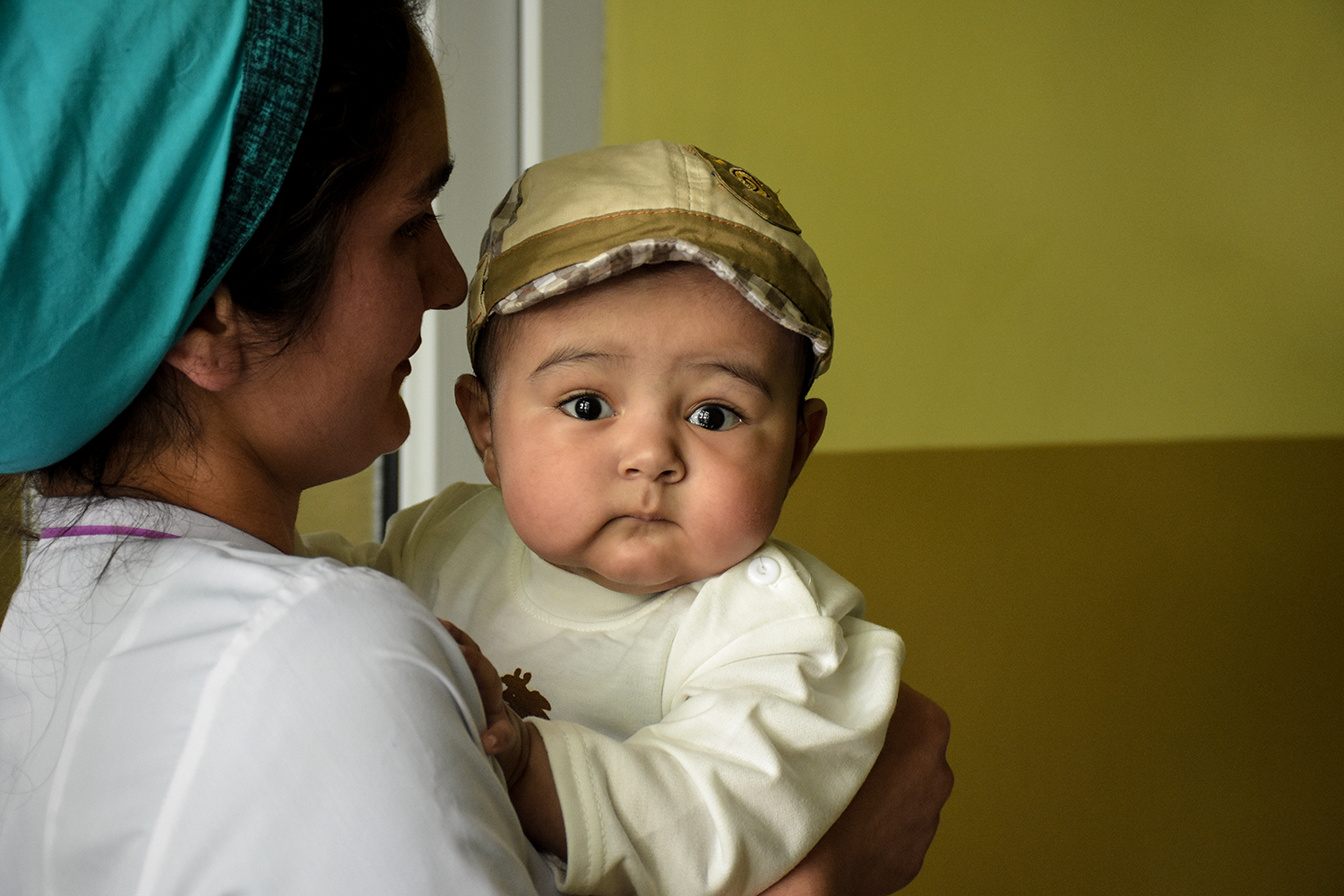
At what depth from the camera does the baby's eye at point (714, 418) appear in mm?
1053

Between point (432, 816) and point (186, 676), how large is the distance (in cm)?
18

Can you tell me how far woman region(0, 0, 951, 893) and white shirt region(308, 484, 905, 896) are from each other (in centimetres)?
9

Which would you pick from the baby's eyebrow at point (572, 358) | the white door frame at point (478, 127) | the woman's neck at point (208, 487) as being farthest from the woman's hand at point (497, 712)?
the white door frame at point (478, 127)

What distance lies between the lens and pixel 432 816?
659 millimetres

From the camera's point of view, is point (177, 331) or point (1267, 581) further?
point (1267, 581)

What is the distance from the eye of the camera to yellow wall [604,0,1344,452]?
2328 millimetres

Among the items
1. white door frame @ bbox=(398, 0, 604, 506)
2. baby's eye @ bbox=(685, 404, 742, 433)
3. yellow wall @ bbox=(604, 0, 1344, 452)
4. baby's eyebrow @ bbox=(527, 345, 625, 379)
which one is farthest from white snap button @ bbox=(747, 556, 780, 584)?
yellow wall @ bbox=(604, 0, 1344, 452)

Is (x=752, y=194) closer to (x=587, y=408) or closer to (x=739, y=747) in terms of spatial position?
(x=587, y=408)

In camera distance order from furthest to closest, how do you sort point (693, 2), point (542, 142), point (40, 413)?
point (693, 2)
point (542, 142)
point (40, 413)

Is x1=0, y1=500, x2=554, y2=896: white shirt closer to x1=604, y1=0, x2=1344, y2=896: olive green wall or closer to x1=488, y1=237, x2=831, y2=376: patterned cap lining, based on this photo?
x1=488, y1=237, x2=831, y2=376: patterned cap lining

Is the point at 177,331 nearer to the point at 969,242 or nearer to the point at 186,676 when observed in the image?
the point at 186,676

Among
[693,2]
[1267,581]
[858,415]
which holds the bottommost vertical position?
[1267,581]

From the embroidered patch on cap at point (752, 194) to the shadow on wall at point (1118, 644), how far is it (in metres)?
1.36

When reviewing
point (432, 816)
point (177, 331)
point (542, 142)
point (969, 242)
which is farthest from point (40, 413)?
point (969, 242)
